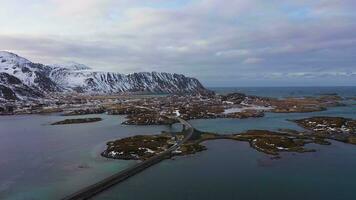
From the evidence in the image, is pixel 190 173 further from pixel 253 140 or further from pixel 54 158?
pixel 253 140

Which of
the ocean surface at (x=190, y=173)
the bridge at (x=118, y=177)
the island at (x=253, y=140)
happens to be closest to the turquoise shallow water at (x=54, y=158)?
the ocean surface at (x=190, y=173)

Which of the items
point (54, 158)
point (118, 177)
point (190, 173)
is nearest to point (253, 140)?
point (190, 173)

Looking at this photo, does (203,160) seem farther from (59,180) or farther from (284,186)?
(59,180)

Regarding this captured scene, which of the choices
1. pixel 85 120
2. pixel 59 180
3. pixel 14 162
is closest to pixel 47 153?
pixel 14 162

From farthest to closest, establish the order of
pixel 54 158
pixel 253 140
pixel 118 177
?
pixel 253 140 → pixel 54 158 → pixel 118 177

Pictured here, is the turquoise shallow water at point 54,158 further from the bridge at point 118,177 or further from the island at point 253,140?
the island at point 253,140

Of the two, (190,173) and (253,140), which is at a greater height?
(253,140)

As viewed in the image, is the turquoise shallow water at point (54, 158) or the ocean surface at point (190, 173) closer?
the ocean surface at point (190, 173)

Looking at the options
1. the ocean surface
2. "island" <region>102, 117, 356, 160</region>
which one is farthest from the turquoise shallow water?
"island" <region>102, 117, 356, 160</region>

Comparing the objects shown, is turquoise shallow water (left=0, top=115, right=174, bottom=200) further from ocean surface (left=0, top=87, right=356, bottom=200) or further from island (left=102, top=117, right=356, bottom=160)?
island (left=102, top=117, right=356, bottom=160)
